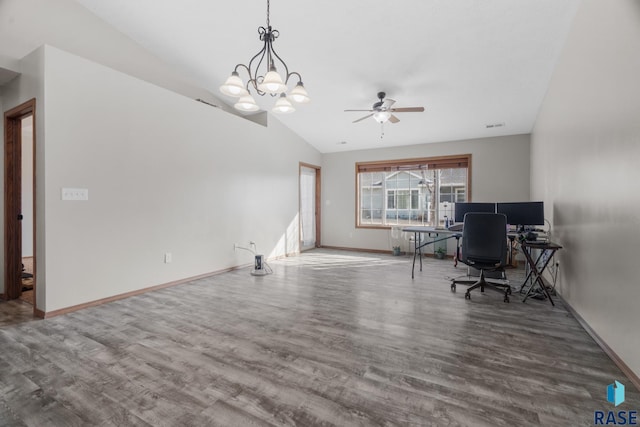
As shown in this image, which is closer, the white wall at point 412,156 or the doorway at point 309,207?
the white wall at point 412,156

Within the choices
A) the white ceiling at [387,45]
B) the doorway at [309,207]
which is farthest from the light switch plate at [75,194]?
the doorway at [309,207]

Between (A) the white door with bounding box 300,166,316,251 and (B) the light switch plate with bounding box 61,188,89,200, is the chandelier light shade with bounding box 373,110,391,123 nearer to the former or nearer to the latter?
(A) the white door with bounding box 300,166,316,251

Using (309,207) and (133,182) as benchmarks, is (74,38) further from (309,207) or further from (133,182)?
(309,207)

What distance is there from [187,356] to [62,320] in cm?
172

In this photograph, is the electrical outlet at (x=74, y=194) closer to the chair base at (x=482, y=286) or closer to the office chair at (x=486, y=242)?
the office chair at (x=486, y=242)

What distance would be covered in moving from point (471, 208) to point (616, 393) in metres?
3.15

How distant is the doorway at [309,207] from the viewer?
7472 millimetres

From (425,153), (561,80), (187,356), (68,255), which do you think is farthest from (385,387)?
(425,153)

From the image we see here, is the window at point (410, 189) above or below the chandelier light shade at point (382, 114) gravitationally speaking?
below

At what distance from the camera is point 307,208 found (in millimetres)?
7711

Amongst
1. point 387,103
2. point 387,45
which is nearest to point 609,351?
point 387,103

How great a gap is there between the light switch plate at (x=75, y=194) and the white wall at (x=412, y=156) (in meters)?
5.53

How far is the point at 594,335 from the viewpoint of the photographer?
2504 mm

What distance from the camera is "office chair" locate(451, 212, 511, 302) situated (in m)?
3.53
